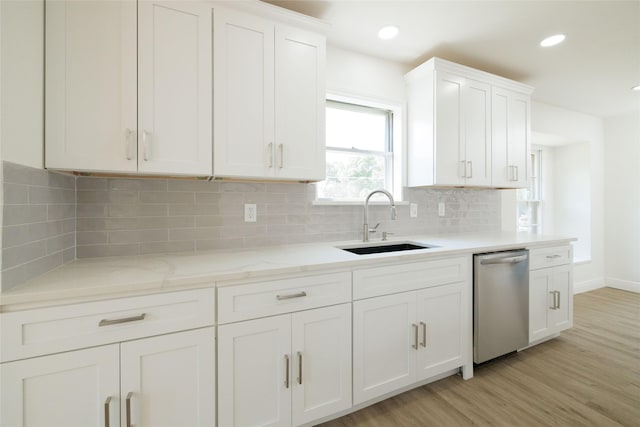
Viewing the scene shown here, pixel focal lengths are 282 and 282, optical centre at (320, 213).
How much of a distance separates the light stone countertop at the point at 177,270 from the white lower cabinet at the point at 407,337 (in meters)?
0.27

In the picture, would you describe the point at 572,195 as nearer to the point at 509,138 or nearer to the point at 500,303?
the point at 509,138

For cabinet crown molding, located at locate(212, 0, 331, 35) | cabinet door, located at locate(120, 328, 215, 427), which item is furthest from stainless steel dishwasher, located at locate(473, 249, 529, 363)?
cabinet crown molding, located at locate(212, 0, 331, 35)

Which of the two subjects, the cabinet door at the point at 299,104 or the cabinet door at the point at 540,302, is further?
the cabinet door at the point at 540,302

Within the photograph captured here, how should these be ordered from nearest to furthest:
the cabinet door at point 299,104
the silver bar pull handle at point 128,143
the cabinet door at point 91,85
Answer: the cabinet door at point 91,85 → the silver bar pull handle at point 128,143 → the cabinet door at point 299,104

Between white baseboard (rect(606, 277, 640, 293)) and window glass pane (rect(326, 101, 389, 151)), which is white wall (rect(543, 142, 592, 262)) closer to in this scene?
white baseboard (rect(606, 277, 640, 293))

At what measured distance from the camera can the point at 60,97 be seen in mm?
1302

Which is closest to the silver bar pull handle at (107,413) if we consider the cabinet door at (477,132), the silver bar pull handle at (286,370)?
the silver bar pull handle at (286,370)

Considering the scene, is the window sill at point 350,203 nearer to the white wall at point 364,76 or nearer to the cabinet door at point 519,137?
the white wall at point 364,76

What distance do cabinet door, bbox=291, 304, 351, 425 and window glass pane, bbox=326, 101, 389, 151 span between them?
1458 millimetres

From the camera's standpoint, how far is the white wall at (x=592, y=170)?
3.84 meters

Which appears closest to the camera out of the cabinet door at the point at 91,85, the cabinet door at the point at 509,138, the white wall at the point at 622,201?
the cabinet door at the point at 91,85

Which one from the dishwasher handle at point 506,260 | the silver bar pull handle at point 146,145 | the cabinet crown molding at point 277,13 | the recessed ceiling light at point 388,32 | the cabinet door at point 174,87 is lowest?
the dishwasher handle at point 506,260

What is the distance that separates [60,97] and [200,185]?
78cm

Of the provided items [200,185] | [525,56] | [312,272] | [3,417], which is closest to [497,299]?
[312,272]
